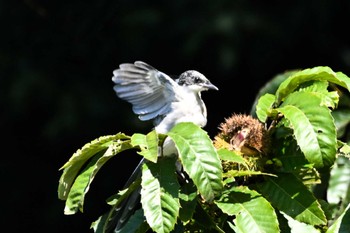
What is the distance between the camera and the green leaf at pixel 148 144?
1835mm

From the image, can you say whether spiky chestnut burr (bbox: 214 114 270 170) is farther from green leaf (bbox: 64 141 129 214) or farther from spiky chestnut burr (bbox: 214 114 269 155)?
green leaf (bbox: 64 141 129 214)

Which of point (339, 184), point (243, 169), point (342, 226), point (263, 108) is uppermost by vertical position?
point (263, 108)

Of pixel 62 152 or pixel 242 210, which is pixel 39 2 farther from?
pixel 242 210

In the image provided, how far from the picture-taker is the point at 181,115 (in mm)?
2568

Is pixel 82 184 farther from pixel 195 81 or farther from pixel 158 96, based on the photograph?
pixel 195 81

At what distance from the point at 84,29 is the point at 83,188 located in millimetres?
3471

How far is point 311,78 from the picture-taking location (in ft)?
6.86

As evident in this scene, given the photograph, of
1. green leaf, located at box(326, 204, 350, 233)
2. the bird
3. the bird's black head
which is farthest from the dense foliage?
the bird's black head

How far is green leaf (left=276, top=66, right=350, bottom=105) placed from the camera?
6.65 feet

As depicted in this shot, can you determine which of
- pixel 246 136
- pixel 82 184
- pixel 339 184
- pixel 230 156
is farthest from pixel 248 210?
pixel 339 184

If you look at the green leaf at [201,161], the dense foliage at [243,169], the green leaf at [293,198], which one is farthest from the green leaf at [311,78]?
the green leaf at [201,161]

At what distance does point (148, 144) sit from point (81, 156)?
19cm

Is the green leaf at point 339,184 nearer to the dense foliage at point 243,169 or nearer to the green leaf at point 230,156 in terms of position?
the dense foliage at point 243,169

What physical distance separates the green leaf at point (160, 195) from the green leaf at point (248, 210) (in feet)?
0.43
